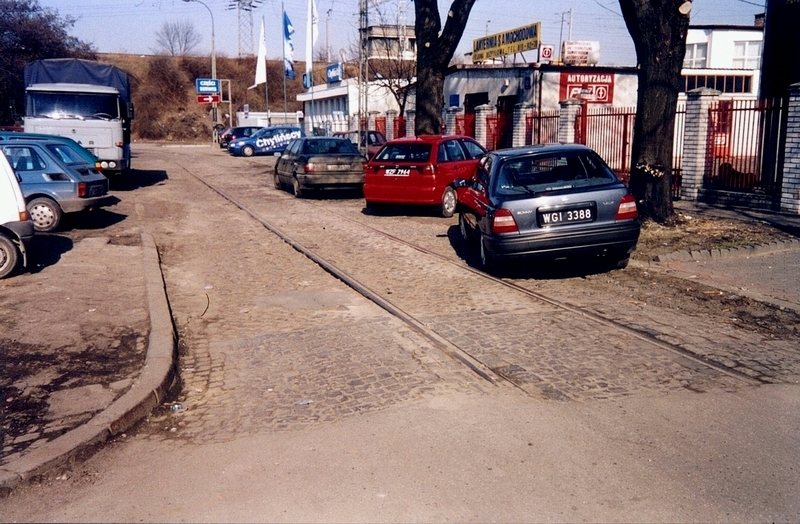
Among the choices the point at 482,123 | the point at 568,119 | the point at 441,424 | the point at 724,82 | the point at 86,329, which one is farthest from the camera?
the point at 724,82

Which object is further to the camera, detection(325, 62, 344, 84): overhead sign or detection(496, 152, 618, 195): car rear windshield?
detection(325, 62, 344, 84): overhead sign

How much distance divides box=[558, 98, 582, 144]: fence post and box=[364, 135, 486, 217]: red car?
7235 millimetres

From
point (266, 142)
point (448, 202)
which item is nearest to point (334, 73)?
point (266, 142)

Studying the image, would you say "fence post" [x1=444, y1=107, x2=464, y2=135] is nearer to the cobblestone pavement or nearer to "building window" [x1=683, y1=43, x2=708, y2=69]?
the cobblestone pavement

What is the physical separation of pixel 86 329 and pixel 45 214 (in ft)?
23.9

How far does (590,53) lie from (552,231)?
2875 centimetres

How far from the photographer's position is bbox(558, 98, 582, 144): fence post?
22516 millimetres

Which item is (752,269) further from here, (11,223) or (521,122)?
(521,122)

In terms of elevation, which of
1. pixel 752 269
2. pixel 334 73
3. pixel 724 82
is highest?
pixel 334 73

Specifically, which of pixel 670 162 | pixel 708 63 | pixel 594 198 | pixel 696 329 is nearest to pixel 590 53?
pixel 708 63

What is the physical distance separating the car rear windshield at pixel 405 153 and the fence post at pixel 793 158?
22.4 ft

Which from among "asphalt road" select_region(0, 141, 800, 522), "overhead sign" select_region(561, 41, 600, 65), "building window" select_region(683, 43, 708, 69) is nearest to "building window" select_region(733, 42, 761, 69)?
"building window" select_region(683, 43, 708, 69)

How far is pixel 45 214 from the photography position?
45.5ft

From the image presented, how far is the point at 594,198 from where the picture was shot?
9367mm
